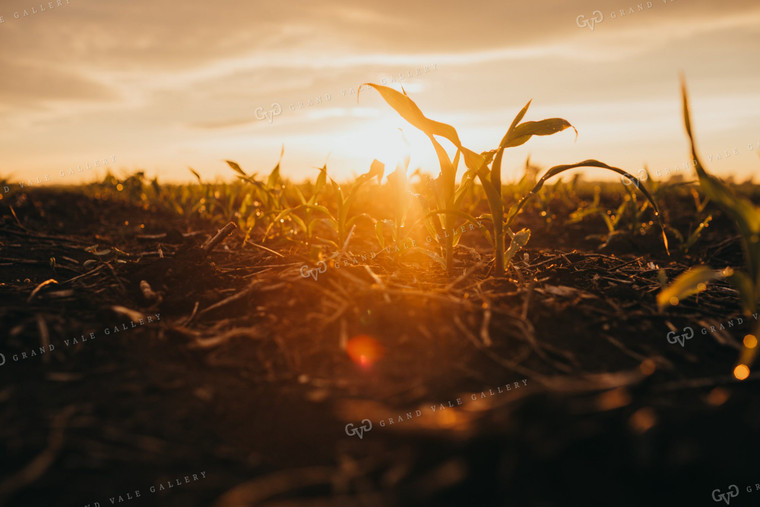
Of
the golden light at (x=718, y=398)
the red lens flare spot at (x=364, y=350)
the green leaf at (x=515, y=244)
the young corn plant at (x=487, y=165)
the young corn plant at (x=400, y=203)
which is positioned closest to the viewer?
the golden light at (x=718, y=398)

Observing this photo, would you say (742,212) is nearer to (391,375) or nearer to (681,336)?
(681,336)

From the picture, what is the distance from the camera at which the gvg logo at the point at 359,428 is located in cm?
113

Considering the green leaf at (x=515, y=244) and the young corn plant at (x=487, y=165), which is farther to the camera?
the green leaf at (x=515, y=244)

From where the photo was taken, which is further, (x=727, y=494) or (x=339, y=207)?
(x=339, y=207)

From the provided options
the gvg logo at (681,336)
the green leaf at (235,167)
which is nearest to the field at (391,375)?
the gvg logo at (681,336)

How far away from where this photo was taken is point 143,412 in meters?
1.17

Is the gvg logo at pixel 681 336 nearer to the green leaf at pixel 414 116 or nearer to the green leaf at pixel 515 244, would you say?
the green leaf at pixel 515 244

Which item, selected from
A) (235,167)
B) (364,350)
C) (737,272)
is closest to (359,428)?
(364,350)

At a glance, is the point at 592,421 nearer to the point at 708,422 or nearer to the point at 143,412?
the point at 708,422

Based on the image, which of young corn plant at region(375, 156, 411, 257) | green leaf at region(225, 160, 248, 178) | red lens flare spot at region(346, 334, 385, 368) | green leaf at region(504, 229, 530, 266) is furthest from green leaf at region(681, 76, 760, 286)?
green leaf at region(225, 160, 248, 178)

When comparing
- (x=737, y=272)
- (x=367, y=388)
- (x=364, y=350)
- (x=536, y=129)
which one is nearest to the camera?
(x=737, y=272)

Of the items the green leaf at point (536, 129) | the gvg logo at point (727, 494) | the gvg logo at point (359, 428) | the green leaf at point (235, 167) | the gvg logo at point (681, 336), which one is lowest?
the gvg logo at point (727, 494)

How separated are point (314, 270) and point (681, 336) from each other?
1.36m

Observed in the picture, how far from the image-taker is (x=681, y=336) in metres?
1.45
